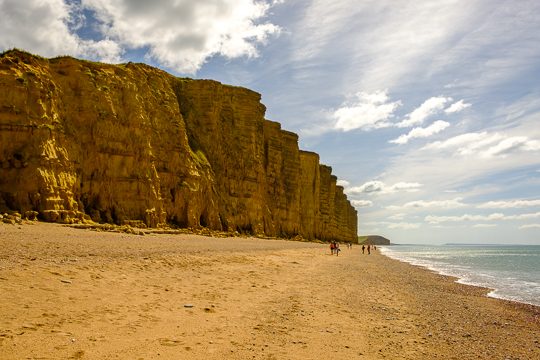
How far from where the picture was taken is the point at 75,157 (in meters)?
28.2

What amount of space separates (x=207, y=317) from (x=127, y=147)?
2702cm

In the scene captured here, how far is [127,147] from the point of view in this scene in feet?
105

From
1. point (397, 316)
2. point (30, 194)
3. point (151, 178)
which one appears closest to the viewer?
point (397, 316)

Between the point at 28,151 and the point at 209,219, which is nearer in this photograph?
the point at 28,151

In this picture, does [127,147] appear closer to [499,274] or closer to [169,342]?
[169,342]

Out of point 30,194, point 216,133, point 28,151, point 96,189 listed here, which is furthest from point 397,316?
point 216,133

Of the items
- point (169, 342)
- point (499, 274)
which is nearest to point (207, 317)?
point (169, 342)

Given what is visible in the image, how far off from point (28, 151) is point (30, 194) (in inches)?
115

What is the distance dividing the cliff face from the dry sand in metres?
13.2

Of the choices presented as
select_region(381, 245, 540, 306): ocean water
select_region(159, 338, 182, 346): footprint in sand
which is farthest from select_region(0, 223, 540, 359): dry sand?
select_region(381, 245, 540, 306): ocean water

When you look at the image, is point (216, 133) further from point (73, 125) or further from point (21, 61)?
point (21, 61)

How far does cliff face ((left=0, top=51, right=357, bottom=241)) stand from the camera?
2392 cm

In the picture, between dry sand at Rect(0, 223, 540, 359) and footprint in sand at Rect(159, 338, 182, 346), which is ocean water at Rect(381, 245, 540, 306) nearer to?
dry sand at Rect(0, 223, 540, 359)

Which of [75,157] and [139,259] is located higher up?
[75,157]
